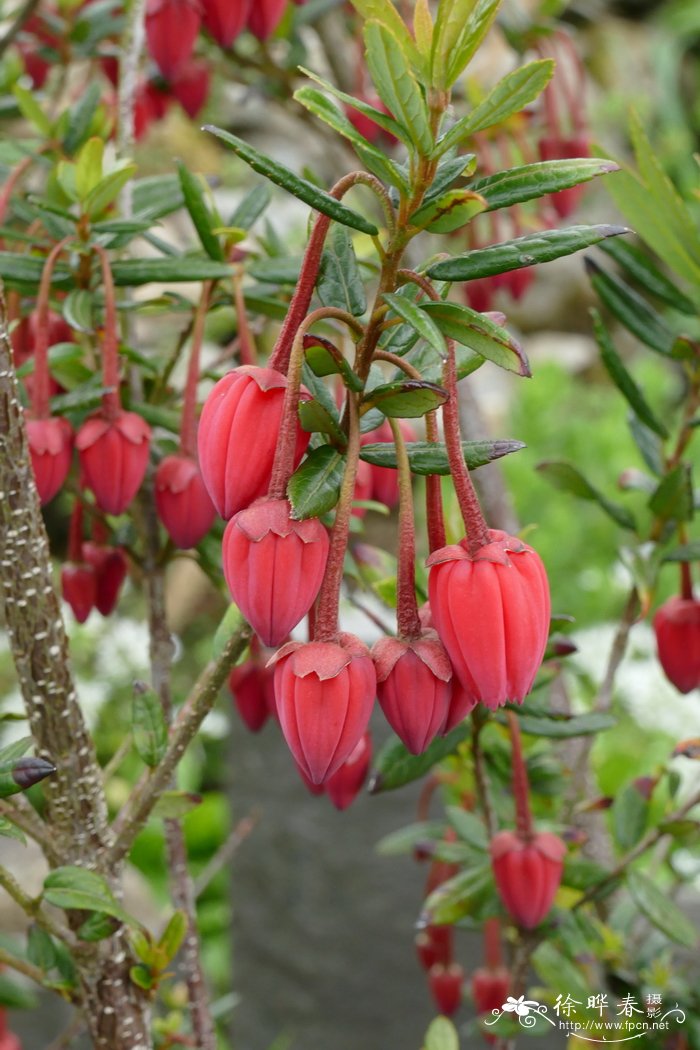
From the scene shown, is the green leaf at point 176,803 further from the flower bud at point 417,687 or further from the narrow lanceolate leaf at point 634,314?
the narrow lanceolate leaf at point 634,314

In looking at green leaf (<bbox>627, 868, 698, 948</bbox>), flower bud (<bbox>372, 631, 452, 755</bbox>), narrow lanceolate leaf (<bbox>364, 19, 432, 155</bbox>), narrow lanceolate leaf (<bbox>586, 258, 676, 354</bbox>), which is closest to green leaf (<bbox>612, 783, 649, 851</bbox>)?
green leaf (<bbox>627, 868, 698, 948</bbox>)

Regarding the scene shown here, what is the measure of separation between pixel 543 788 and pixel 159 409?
32 centimetres

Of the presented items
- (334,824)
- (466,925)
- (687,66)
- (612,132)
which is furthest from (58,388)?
(687,66)

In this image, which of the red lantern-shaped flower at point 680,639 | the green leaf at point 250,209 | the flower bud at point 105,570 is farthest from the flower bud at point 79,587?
the red lantern-shaped flower at point 680,639

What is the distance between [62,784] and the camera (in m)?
0.43

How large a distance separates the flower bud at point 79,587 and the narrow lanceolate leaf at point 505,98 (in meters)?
0.35

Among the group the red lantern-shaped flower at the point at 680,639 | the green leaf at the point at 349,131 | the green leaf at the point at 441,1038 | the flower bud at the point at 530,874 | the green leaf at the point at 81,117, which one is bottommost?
the green leaf at the point at 441,1038

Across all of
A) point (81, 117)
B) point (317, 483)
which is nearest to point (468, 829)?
point (317, 483)

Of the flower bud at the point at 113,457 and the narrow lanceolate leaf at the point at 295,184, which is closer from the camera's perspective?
the narrow lanceolate leaf at the point at 295,184

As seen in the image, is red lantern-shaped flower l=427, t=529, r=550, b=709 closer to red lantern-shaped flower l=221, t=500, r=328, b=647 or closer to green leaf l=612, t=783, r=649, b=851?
red lantern-shaped flower l=221, t=500, r=328, b=647

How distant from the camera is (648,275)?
2.19ft

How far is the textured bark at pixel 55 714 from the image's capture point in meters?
0.40

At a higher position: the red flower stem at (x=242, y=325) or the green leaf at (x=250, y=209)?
the green leaf at (x=250, y=209)

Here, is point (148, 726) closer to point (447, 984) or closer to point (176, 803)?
point (176, 803)
